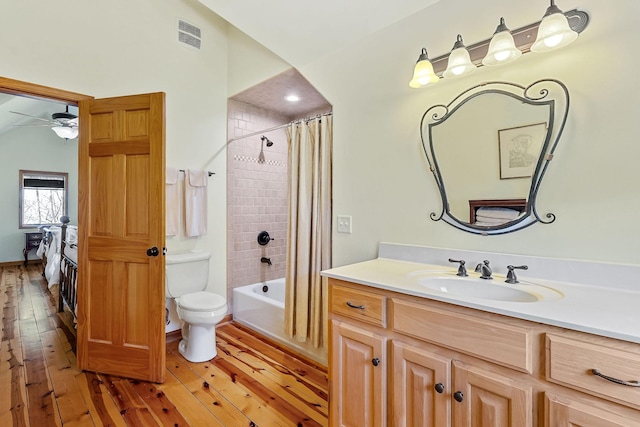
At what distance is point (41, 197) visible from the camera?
659 cm

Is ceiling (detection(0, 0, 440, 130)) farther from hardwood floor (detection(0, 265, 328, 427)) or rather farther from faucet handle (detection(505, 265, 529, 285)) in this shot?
hardwood floor (detection(0, 265, 328, 427))

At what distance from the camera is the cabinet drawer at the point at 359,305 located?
4.43ft

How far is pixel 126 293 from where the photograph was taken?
221 centimetres

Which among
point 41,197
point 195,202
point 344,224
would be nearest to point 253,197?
point 195,202

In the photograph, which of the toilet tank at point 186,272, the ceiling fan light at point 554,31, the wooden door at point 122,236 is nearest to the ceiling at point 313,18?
the ceiling fan light at point 554,31

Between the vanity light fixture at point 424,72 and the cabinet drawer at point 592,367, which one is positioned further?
the vanity light fixture at point 424,72

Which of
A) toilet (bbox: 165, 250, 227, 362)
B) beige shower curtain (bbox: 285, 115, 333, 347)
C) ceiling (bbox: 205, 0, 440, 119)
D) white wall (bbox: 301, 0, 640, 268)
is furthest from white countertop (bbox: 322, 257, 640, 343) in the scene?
ceiling (bbox: 205, 0, 440, 119)

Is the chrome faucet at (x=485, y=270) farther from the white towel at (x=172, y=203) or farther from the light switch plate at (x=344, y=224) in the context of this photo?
the white towel at (x=172, y=203)

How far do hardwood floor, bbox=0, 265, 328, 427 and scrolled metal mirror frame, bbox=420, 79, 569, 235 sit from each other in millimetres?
1413

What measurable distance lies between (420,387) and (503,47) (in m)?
1.50

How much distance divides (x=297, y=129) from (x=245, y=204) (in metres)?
1.18

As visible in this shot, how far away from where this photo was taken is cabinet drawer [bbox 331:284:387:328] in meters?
1.35

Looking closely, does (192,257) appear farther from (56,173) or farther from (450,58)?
(56,173)

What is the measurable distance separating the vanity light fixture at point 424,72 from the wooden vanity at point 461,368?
114 centimetres
